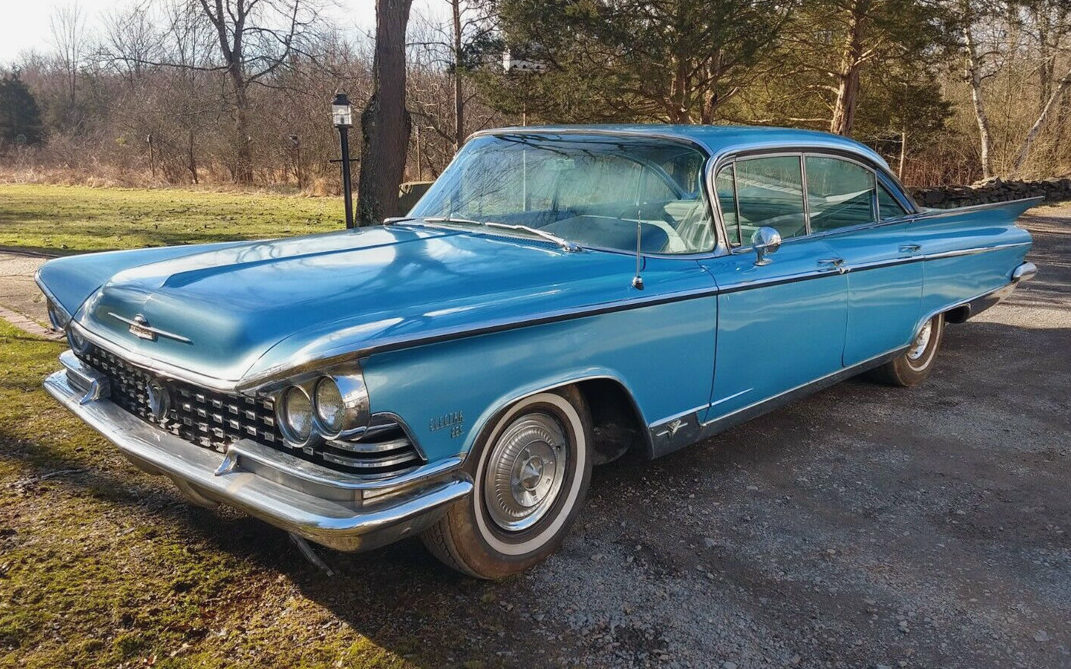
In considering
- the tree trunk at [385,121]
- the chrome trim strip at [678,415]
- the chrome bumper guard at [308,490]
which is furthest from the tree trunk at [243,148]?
the chrome bumper guard at [308,490]

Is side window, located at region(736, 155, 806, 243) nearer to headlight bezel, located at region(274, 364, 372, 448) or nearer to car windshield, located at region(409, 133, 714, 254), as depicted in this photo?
car windshield, located at region(409, 133, 714, 254)

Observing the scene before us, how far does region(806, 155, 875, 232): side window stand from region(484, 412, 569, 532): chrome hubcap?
1997mm

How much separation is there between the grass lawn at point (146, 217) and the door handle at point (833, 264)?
9559mm

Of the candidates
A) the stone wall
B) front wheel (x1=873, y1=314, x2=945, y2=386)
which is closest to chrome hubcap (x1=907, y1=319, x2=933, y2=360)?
front wheel (x1=873, y1=314, x2=945, y2=386)

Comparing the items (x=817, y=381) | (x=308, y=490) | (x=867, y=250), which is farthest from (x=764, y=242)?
(x=308, y=490)

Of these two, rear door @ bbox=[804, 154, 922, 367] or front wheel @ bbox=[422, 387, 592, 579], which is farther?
rear door @ bbox=[804, 154, 922, 367]

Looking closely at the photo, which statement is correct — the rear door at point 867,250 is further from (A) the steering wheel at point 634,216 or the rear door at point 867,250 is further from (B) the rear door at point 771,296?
(A) the steering wheel at point 634,216

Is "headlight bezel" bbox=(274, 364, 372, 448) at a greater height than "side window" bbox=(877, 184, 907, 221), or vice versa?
"side window" bbox=(877, 184, 907, 221)

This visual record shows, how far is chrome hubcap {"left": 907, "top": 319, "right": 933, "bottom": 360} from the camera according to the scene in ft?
16.3

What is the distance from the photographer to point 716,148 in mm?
3451

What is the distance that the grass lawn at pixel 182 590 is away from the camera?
7.48ft

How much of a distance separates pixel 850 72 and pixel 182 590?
13.9m

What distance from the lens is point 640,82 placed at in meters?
12.8

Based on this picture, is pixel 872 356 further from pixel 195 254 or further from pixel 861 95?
pixel 861 95
